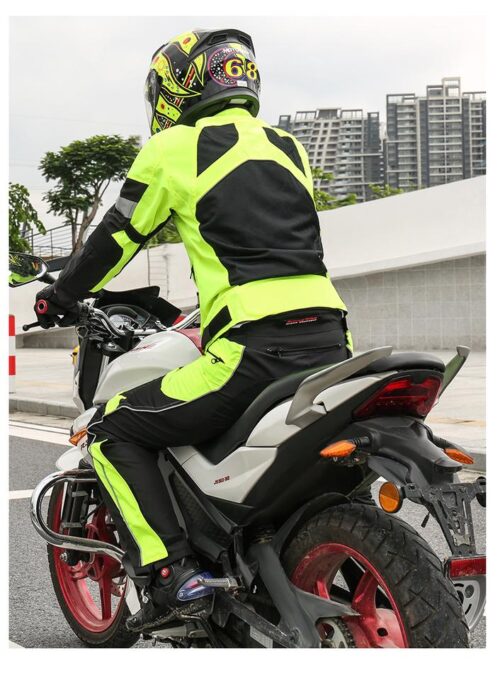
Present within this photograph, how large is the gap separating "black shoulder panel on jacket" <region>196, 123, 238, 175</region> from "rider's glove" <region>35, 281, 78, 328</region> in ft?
2.19

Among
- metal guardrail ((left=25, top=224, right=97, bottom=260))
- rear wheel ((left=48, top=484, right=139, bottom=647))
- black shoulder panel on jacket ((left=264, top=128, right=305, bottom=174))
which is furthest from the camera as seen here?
metal guardrail ((left=25, top=224, right=97, bottom=260))

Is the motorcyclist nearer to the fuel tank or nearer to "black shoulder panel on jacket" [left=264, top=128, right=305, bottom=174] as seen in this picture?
"black shoulder panel on jacket" [left=264, top=128, right=305, bottom=174]

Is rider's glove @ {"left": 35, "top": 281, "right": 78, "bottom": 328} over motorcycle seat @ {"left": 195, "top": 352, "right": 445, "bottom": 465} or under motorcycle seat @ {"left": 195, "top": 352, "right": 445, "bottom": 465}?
over

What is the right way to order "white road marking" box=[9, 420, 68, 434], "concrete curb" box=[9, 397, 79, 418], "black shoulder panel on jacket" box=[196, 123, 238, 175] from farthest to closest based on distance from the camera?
"concrete curb" box=[9, 397, 79, 418] → "white road marking" box=[9, 420, 68, 434] → "black shoulder panel on jacket" box=[196, 123, 238, 175]

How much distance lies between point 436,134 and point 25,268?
121 meters

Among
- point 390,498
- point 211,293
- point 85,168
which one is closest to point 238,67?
point 211,293

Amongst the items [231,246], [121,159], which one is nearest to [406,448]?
[231,246]

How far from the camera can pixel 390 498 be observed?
2.43m

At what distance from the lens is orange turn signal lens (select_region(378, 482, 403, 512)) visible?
7.89ft

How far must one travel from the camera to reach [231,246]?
284 centimetres

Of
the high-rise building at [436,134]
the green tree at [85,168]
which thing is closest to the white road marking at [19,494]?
the green tree at [85,168]

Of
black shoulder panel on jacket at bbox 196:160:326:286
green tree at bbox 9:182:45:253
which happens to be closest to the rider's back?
black shoulder panel on jacket at bbox 196:160:326:286

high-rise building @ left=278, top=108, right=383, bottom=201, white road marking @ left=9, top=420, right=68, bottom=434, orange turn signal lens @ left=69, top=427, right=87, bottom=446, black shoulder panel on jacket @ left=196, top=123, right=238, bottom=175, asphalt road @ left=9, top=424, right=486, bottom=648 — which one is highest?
high-rise building @ left=278, top=108, right=383, bottom=201

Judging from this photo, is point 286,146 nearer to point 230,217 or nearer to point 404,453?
point 230,217
